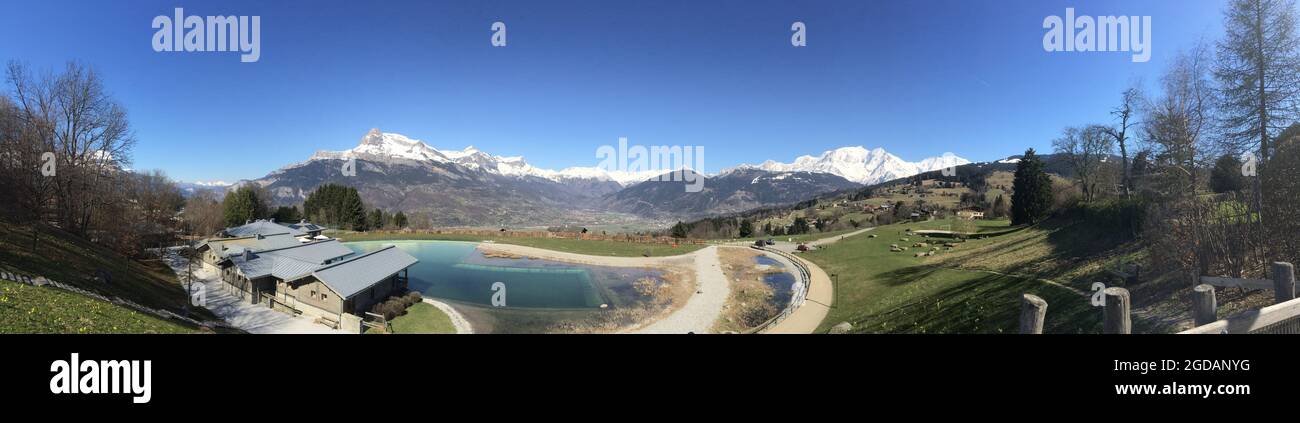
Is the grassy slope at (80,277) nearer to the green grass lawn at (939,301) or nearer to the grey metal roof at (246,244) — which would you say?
the grey metal roof at (246,244)

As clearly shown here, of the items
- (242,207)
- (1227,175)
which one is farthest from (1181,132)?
(242,207)

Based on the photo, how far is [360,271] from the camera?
18375mm

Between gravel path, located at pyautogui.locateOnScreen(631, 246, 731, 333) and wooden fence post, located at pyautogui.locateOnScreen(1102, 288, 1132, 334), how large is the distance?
461 inches

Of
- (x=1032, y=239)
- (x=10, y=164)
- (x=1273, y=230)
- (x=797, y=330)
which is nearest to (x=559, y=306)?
(x=797, y=330)

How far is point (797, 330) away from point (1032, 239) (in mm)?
17679

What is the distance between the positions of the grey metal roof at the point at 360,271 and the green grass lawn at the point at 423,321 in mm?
2105

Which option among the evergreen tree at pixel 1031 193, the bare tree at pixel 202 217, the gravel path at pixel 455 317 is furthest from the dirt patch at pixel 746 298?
the bare tree at pixel 202 217

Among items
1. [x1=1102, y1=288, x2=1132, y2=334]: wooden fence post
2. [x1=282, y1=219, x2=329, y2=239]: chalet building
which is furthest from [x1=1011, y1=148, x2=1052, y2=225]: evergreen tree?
[x1=282, y1=219, x2=329, y2=239]: chalet building

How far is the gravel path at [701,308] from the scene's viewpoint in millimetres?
15347

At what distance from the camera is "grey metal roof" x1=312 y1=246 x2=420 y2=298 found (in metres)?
16.4

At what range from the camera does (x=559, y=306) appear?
62.7 feet

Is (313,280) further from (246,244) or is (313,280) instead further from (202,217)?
(202,217)

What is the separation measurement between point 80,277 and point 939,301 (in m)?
28.7
